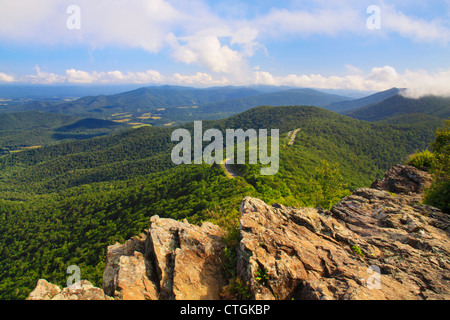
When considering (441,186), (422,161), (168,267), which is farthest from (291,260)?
(422,161)

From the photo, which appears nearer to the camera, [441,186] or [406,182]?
[441,186]

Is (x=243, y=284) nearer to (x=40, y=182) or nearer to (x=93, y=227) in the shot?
(x=93, y=227)

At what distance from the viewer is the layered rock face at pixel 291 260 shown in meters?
8.48

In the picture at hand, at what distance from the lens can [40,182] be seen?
188 metres

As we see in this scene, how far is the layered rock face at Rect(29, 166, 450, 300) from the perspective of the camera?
8.48m

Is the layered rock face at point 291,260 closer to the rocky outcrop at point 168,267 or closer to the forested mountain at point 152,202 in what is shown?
the rocky outcrop at point 168,267

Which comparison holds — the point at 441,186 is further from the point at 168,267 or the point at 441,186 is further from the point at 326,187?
the point at 168,267

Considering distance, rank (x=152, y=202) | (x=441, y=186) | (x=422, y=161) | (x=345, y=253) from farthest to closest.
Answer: (x=152, y=202) < (x=422, y=161) < (x=441, y=186) < (x=345, y=253)

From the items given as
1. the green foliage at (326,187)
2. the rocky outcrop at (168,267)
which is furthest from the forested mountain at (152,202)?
the rocky outcrop at (168,267)

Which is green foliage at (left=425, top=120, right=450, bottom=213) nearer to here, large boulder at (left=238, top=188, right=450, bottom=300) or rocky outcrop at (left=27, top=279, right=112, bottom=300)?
large boulder at (left=238, top=188, right=450, bottom=300)

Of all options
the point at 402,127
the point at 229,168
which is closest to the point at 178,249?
the point at 229,168

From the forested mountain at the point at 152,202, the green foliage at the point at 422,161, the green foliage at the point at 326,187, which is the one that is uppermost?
the green foliage at the point at 422,161

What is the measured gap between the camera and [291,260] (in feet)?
31.4
